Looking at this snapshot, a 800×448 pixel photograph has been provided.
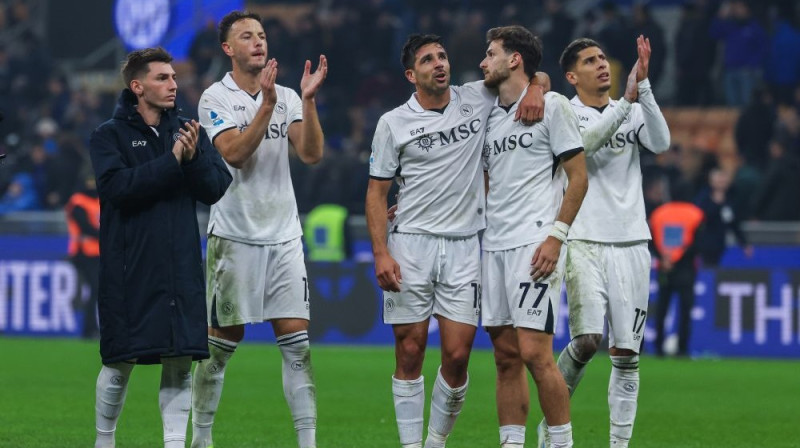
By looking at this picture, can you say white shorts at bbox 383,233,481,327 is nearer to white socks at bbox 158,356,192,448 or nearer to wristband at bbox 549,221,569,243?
wristband at bbox 549,221,569,243

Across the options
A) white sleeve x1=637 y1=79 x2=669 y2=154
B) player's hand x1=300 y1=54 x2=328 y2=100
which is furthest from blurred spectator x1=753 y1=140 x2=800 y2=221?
player's hand x1=300 y1=54 x2=328 y2=100

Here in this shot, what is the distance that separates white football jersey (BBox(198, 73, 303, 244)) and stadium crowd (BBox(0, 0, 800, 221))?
10157 millimetres

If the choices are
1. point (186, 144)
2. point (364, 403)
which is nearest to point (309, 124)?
point (186, 144)

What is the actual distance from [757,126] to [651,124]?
12.4 metres

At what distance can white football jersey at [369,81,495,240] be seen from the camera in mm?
8328

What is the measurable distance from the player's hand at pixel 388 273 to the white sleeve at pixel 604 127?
144 centimetres

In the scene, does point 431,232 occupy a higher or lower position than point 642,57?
lower

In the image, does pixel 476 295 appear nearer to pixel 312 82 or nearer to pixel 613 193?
pixel 613 193

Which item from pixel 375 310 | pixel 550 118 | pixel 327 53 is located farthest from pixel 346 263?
pixel 550 118

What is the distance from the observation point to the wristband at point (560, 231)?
7992mm

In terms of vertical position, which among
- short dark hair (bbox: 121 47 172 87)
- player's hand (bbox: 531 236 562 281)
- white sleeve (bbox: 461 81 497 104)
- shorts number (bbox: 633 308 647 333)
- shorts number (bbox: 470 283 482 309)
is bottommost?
shorts number (bbox: 633 308 647 333)

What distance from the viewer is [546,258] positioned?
7.97m

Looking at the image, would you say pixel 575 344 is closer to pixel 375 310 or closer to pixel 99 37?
pixel 375 310

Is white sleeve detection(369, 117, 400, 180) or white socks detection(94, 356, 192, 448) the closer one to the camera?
white socks detection(94, 356, 192, 448)
